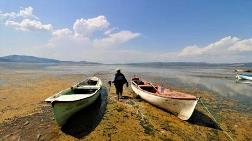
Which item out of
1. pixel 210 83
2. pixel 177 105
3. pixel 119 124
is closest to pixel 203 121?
pixel 177 105

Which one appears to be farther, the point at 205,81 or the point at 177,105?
the point at 205,81

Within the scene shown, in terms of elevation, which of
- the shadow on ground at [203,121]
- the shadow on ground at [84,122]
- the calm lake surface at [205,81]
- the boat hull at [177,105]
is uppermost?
the boat hull at [177,105]

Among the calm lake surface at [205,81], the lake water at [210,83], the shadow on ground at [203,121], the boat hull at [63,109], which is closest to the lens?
the boat hull at [63,109]

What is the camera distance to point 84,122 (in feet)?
40.9

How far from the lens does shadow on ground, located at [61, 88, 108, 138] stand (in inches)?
436

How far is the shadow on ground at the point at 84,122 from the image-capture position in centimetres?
1106

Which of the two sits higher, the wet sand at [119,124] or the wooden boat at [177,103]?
the wooden boat at [177,103]

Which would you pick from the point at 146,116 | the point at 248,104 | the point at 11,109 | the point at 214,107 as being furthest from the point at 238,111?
the point at 11,109

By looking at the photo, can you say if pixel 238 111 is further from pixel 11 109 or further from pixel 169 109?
pixel 11 109

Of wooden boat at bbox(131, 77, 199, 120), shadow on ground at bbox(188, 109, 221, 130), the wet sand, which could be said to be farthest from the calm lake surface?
wooden boat at bbox(131, 77, 199, 120)

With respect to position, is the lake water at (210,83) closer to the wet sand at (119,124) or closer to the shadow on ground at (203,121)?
the shadow on ground at (203,121)

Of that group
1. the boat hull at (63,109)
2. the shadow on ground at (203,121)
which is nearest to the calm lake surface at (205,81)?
the shadow on ground at (203,121)

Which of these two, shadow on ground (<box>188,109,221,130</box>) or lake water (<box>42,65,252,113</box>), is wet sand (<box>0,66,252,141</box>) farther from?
lake water (<box>42,65,252,113</box>)

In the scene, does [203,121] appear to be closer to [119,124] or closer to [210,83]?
[119,124]
